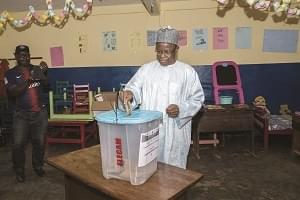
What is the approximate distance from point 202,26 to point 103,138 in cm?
421

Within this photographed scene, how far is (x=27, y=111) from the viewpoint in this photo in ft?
12.1

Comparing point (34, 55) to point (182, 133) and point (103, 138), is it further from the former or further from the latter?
point (103, 138)

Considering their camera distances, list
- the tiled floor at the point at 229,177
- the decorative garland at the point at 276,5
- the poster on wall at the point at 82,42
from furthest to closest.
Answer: the poster on wall at the point at 82,42 → the decorative garland at the point at 276,5 → the tiled floor at the point at 229,177

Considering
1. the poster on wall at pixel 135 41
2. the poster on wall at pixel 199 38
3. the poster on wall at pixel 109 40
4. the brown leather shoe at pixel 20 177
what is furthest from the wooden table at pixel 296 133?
the brown leather shoe at pixel 20 177

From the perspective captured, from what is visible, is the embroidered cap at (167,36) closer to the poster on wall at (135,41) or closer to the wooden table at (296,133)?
the wooden table at (296,133)

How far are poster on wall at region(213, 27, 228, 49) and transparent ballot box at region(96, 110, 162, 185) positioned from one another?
13.3 ft

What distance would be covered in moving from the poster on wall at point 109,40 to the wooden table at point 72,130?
138 cm

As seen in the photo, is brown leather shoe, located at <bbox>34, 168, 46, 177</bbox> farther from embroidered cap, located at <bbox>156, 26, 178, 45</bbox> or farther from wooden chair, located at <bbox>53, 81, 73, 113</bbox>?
embroidered cap, located at <bbox>156, 26, 178, 45</bbox>

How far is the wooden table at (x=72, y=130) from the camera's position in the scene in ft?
16.2

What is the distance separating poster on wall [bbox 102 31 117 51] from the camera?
223 inches

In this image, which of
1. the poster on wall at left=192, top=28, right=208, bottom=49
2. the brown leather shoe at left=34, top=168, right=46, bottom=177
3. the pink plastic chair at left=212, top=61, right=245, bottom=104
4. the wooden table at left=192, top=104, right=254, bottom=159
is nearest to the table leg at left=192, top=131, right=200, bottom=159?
the wooden table at left=192, top=104, right=254, bottom=159

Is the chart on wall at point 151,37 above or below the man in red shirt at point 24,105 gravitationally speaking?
above

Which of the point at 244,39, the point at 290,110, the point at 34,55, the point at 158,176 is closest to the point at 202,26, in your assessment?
the point at 244,39

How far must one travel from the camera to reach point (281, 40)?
534cm
